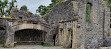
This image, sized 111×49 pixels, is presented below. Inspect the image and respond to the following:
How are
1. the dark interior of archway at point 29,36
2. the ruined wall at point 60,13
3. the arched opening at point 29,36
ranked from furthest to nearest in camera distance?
the dark interior of archway at point 29,36 → the arched opening at point 29,36 → the ruined wall at point 60,13

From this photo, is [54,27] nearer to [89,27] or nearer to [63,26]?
[63,26]

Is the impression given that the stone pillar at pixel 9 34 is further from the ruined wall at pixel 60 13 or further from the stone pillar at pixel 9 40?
the ruined wall at pixel 60 13

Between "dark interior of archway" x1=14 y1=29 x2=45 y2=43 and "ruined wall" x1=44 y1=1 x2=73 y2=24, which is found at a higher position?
"ruined wall" x1=44 y1=1 x2=73 y2=24

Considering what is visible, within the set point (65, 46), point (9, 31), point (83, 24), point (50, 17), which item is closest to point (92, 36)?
point (83, 24)

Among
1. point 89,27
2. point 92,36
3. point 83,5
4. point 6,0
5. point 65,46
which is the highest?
point 6,0

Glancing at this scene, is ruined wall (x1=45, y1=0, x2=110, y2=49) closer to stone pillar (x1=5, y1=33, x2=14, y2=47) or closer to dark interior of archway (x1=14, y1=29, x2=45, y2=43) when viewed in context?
dark interior of archway (x1=14, y1=29, x2=45, y2=43)

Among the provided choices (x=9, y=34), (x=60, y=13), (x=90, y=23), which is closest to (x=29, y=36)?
(x=9, y=34)

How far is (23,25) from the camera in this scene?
15.7 meters

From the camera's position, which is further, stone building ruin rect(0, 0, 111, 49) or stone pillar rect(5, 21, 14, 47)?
stone pillar rect(5, 21, 14, 47)

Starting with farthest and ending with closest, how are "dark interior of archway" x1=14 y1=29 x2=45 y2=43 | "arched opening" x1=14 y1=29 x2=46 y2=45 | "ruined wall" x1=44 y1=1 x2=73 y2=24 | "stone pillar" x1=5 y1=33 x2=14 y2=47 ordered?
"dark interior of archway" x1=14 y1=29 x2=45 y2=43 → "arched opening" x1=14 y1=29 x2=46 y2=45 → "ruined wall" x1=44 y1=1 x2=73 y2=24 → "stone pillar" x1=5 y1=33 x2=14 y2=47

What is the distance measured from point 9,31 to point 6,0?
48.6ft

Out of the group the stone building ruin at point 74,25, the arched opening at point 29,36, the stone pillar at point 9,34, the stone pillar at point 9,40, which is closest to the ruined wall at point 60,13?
the stone building ruin at point 74,25

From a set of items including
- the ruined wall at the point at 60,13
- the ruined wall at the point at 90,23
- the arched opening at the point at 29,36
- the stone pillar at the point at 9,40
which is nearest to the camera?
the ruined wall at the point at 90,23

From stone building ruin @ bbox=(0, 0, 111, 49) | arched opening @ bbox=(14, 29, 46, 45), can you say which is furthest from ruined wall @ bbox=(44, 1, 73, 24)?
arched opening @ bbox=(14, 29, 46, 45)
